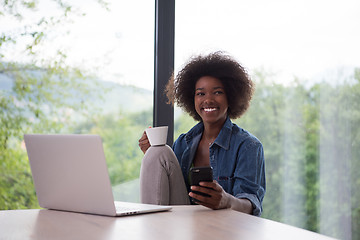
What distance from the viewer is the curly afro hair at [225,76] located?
2.40 metres

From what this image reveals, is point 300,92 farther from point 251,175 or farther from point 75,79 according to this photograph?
point 75,79

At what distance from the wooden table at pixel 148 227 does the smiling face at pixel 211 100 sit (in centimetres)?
101

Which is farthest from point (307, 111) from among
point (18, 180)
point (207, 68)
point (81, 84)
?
point (18, 180)

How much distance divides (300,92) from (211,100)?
0.87 m

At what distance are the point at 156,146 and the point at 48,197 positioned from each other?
50cm

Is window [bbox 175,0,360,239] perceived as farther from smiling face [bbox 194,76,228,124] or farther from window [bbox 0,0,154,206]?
smiling face [bbox 194,76,228,124]

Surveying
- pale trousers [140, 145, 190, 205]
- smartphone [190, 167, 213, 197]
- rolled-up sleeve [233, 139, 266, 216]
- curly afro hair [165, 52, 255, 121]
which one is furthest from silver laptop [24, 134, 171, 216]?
curly afro hair [165, 52, 255, 121]

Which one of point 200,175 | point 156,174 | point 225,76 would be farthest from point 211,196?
point 225,76

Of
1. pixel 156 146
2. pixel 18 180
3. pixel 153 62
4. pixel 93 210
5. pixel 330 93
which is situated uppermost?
pixel 153 62

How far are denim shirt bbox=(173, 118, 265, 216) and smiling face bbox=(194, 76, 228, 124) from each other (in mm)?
73

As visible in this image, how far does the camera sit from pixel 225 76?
7.79 feet

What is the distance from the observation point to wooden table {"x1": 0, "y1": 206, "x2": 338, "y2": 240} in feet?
3.28

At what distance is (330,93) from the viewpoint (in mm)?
2822

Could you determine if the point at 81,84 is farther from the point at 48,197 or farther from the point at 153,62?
the point at 48,197
